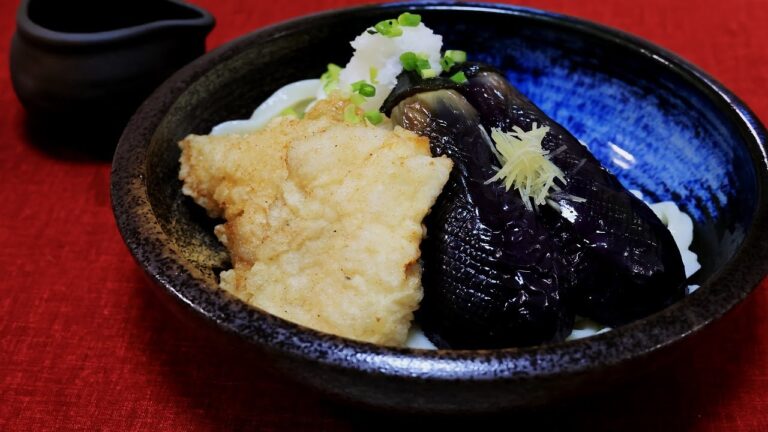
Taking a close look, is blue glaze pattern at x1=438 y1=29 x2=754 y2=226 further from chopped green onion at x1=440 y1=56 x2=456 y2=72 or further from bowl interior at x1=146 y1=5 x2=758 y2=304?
chopped green onion at x1=440 y1=56 x2=456 y2=72

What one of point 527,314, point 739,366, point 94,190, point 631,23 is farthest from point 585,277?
point 631,23

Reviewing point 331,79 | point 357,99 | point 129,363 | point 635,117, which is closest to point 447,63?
point 357,99

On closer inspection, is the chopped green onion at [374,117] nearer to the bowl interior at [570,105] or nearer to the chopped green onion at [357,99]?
the chopped green onion at [357,99]

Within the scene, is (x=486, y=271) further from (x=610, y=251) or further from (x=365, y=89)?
(x=365, y=89)

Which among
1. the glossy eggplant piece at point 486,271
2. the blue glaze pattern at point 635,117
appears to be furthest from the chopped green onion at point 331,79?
the glossy eggplant piece at point 486,271

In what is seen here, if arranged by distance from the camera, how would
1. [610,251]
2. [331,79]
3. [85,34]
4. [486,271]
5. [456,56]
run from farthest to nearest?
[85,34]
[331,79]
[456,56]
[610,251]
[486,271]
